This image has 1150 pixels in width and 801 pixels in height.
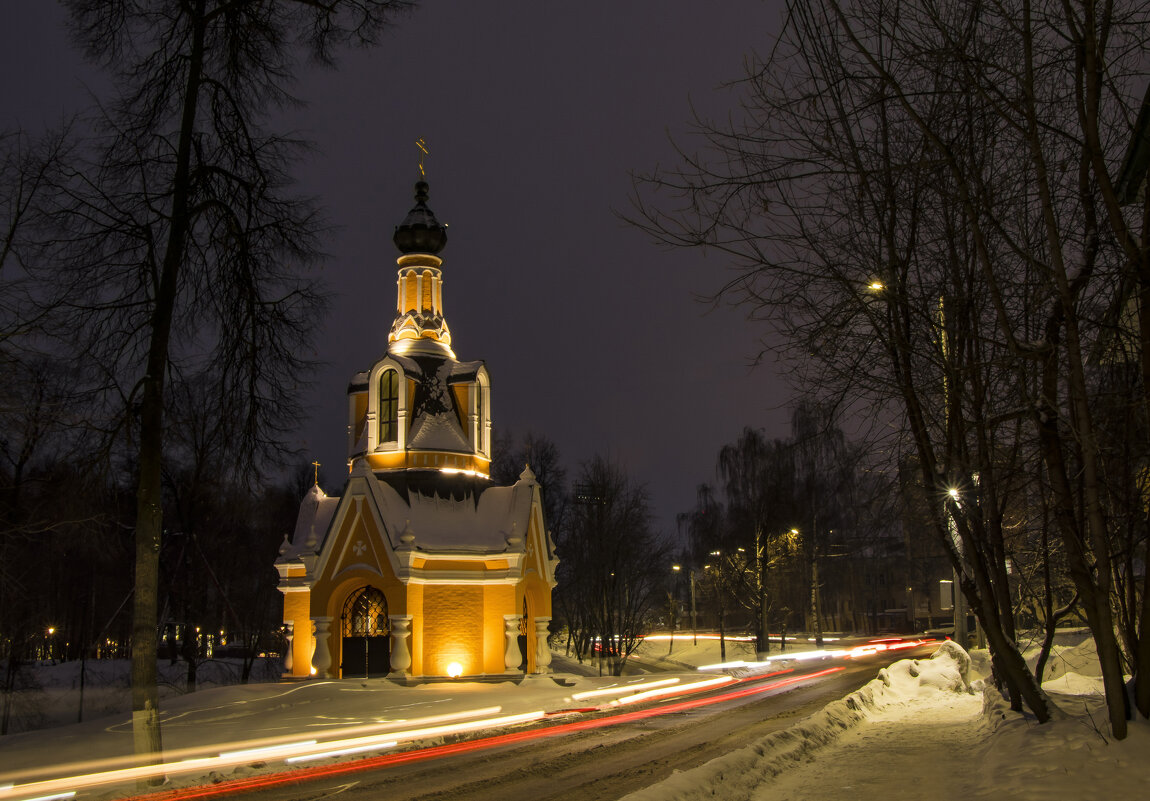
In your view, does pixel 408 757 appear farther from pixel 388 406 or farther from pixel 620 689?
pixel 388 406

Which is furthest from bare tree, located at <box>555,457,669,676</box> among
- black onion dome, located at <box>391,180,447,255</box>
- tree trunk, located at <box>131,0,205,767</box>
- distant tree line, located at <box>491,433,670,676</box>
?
tree trunk, located at <box>131,0,205,767</box>

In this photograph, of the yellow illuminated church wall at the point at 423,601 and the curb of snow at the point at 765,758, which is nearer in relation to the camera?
the curb of snow at the point at 765,758

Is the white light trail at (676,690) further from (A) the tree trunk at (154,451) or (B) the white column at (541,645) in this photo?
(A) the tree trunk at (154,451)

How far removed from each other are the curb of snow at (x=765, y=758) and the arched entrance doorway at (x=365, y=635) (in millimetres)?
Result: 13008

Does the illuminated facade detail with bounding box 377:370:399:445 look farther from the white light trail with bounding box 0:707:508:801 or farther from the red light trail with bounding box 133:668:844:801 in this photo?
the red light trail with bounding box 133:668:844:801

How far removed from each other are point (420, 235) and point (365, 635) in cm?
1174

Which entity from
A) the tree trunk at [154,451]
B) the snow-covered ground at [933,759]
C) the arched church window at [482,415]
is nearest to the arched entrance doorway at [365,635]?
the arched church window at [482,415]

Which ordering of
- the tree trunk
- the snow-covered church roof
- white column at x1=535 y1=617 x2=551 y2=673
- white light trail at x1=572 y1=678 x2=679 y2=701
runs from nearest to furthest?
the tree trunk
white light trail at x1=572 y1=678 x2=679 y2=701
the snow-covered church roof
white column at x1=535 y1=617 x2=551 y2=673

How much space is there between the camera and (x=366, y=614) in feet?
82.8

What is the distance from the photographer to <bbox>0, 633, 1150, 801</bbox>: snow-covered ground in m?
7.39

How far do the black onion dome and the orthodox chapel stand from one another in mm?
37

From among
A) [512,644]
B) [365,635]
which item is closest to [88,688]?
[365,635]

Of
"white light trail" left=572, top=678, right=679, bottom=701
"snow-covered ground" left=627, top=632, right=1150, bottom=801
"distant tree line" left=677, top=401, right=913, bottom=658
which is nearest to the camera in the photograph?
"snow-covered ground" left=627, top=632, right=1150, bottom=801

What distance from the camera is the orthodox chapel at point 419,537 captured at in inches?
953
